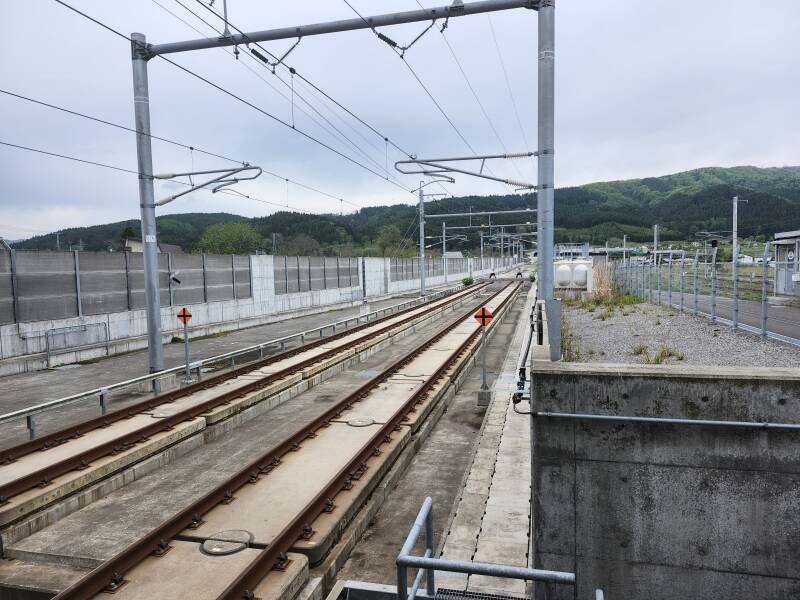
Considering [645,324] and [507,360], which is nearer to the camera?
[507,360]

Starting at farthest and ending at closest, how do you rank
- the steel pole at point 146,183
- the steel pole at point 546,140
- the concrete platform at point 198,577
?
the steel pole at point 146,183
the steel pole at point 546,140
the concrete platform at point 198,577

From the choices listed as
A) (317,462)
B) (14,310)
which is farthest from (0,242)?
(317,462)

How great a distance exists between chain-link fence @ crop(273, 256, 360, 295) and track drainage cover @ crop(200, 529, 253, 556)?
1145 inches

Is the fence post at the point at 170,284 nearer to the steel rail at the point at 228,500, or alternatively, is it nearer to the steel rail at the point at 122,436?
the steel rail at the point at 122,436

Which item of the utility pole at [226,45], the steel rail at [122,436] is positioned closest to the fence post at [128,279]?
the steel rail at [122,436]

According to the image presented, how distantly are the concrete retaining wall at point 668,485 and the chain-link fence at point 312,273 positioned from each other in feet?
102

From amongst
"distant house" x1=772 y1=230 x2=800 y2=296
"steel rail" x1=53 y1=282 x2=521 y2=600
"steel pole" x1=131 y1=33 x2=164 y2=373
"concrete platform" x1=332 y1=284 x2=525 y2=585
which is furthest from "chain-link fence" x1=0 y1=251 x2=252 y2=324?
"distant house" x1=772 y1=230 x2=800 y2=296

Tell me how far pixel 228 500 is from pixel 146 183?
33.3 ft

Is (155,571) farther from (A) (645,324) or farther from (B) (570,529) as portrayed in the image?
(A) (645,324)

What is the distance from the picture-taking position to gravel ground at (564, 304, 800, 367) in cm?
1312

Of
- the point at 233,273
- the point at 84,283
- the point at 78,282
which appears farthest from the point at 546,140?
the point at 233,273

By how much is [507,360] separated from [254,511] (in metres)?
13.1

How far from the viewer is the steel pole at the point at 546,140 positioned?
34.8 ft

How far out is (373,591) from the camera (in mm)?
5672
